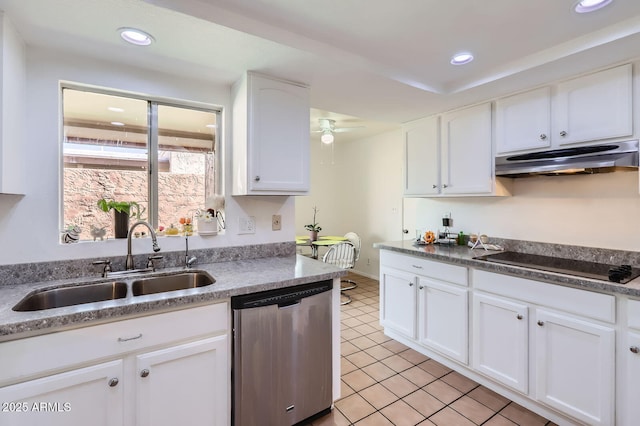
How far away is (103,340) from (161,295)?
27 centimetres

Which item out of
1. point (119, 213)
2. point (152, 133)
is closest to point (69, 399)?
point (119, 213)

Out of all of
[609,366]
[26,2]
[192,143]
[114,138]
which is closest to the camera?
[26,2]

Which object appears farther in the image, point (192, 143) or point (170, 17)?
point (192, 143)

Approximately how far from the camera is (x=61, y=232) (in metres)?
1.72

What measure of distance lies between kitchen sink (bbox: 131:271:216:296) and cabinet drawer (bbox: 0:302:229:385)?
0.91 ft

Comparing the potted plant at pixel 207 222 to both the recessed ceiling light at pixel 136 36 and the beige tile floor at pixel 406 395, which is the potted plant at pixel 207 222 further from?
the beige tile floor at pixel 406 395

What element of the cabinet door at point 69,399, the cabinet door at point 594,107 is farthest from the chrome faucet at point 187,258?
the cabinet door at point 594,107

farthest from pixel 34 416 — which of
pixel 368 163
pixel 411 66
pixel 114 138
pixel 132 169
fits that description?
pixel 368 163

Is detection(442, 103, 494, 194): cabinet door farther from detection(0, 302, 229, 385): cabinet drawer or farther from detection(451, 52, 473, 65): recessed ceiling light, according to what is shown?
detection(0, 302, 229, 385): cabinet drawer

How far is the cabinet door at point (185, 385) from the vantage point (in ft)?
4.39

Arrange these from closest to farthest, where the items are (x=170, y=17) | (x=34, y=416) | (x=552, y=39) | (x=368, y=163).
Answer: (x=34, y=416) < (x=170, y=17) < (x=552, y=39) < (x=368, y=163)

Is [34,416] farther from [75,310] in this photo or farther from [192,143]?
[192,143]

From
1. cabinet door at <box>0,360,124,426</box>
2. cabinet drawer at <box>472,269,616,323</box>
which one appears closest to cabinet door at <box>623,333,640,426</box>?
cabinet drawer at <box>472,269,616,323</box>

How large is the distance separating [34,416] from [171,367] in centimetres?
48
